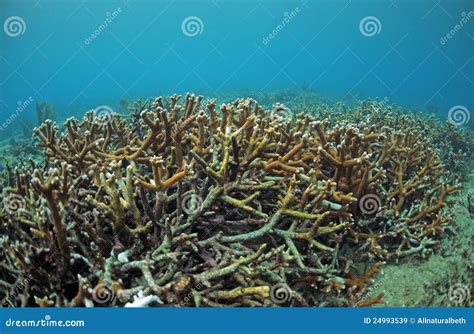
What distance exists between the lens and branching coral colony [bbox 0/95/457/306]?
2.89m

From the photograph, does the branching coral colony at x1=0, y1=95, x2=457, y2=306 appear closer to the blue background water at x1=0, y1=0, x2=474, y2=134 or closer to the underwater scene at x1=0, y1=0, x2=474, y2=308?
the underwater scene at x1=0, y1=0, x2=474, y2=308

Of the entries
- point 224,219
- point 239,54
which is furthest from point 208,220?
point 239,54

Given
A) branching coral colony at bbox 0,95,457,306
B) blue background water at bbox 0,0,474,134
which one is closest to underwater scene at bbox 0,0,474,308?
branching coral colony at bbox 0,95,457,306

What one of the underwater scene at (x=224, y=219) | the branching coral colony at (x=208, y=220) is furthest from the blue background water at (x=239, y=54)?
the branching coral colony at (x=208, y=220)

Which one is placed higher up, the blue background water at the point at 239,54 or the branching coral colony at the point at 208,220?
the blue background water at the point at 239,54

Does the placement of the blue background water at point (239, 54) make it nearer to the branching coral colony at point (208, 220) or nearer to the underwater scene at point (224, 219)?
the underwater scene at point (224, 219)

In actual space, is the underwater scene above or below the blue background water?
below

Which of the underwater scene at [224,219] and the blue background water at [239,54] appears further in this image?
the blue background water at [239,54]

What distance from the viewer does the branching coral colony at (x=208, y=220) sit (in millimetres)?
2893

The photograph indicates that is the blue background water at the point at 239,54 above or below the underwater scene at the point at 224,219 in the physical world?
above

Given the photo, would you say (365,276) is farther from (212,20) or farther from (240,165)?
(212,20)

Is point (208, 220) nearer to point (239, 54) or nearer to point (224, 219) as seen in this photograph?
point (224, 219)

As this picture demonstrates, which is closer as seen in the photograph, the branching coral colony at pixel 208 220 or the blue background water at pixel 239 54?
the branching coral colony at pixel 208 220

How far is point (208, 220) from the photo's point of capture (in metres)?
3.29
